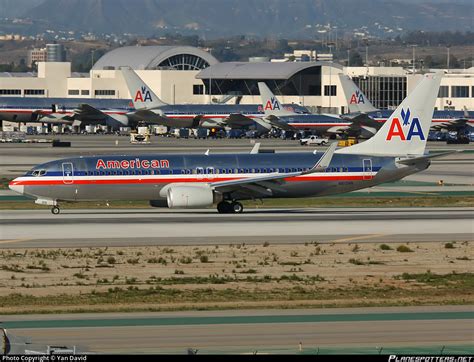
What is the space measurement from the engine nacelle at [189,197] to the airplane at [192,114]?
101099mm

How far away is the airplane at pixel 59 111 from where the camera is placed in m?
173

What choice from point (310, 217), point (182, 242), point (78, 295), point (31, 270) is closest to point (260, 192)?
point (310, 217)

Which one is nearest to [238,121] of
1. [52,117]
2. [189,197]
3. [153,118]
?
[153,118]

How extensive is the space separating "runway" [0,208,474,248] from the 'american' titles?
8.31ft

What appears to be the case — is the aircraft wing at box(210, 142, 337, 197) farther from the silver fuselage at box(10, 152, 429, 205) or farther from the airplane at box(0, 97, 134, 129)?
the airplane at box(0, 97, 134, 129)

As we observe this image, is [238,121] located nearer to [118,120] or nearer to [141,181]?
[118,120]

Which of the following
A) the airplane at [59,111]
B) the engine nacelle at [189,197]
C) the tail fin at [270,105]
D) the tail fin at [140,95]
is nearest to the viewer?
the engine nacelle at [189,197]

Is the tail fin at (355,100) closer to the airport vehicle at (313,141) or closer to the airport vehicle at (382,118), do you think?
the airport vehicle at (382,118)

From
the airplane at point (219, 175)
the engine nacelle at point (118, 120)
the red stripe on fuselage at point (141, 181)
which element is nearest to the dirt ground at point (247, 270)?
the airplane at point (219, 175)

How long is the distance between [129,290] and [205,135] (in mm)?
127260

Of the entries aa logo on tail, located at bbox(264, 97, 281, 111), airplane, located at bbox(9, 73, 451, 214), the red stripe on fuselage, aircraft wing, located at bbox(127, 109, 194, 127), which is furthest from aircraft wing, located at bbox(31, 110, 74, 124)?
the red stripe on fuselage

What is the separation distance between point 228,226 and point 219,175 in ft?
20.7

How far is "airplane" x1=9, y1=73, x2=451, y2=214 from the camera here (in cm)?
5638

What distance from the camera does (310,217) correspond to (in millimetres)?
56156
